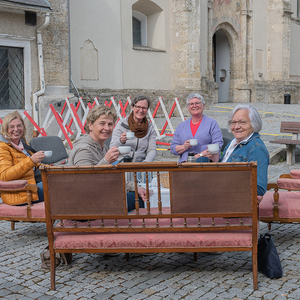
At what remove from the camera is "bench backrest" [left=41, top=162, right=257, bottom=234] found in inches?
Answer: 111

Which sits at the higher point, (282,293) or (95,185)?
(95,185)

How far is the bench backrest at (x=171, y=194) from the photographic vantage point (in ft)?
9.21

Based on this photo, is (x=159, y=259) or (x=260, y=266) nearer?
(x=260, y=266)

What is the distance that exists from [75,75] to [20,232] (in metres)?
9.61

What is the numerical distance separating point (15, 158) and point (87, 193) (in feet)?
5.05

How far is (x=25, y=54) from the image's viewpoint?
10797 mm

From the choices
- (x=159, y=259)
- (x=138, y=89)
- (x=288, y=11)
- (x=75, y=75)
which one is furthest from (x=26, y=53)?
(x=288, y=11)

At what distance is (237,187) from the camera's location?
2.82 metres

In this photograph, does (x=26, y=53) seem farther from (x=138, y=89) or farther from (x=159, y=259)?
(x=159, y=259)

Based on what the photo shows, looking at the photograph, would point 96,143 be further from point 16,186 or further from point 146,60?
point 146,60

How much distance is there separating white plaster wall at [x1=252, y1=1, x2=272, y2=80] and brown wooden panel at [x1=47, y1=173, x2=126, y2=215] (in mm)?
19154

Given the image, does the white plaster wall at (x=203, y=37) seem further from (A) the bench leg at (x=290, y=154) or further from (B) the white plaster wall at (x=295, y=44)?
(A) the bench leg at (x=290, y=154)

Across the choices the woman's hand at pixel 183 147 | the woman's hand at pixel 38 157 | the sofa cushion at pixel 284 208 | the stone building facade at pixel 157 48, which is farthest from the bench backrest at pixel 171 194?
the stone building facade at pixel 157 48

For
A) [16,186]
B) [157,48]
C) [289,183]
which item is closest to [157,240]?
[289,183]
